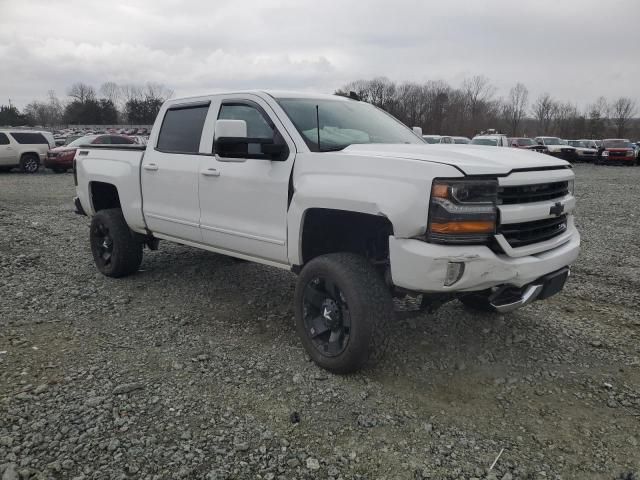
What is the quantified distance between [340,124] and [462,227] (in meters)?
1.61

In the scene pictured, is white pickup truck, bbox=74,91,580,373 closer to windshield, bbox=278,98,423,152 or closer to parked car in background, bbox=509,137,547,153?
windshield, bbox=278,98,423,152

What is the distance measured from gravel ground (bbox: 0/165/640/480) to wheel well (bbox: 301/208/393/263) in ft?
1.90

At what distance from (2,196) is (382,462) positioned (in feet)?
45.3

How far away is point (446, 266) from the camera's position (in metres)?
2.86

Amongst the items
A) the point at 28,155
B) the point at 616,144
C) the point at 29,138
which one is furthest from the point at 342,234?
the point at 616,144

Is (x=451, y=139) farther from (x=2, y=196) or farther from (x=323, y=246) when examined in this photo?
(x=323, y=246)

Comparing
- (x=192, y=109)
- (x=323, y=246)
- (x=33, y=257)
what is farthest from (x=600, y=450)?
(x=33, y=257)

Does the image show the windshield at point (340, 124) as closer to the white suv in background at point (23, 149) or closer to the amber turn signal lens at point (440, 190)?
the amber turn signal lens at point (440, 190)

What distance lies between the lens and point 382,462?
8.60 feet

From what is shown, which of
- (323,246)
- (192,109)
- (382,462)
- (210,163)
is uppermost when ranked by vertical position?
(192,109)

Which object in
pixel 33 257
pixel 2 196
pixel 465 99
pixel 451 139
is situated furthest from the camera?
pixel 465 99

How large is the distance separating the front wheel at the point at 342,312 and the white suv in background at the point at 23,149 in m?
19.8

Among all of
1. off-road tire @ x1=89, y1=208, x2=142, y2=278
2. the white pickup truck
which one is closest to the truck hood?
the white pickup truck

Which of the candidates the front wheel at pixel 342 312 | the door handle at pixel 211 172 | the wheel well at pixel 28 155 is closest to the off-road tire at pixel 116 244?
the door handle at pixel 211 172
